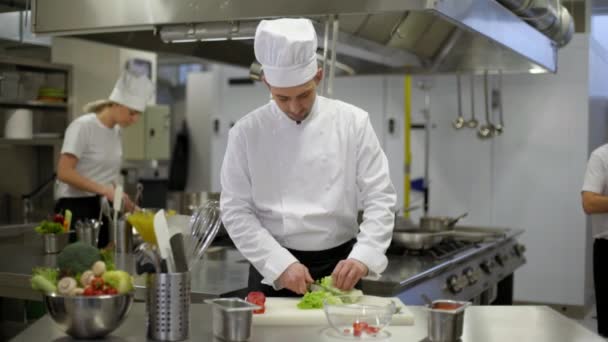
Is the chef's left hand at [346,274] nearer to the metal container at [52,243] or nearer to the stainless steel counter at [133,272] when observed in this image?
the stainless steel counter at [133,272]

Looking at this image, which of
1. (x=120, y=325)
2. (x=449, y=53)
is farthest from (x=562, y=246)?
(x=120, y=325)

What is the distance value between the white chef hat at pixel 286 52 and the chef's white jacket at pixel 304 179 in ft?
0.68

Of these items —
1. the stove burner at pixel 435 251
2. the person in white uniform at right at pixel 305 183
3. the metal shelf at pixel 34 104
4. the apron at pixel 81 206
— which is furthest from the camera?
the metal shelf at pixel 34 104

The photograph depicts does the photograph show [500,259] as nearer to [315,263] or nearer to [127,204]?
[127,204]

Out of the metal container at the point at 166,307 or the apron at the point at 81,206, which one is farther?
the apron at the point at 81,206

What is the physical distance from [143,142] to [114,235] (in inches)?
127

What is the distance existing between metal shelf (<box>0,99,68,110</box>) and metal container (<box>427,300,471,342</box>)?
14.7ft

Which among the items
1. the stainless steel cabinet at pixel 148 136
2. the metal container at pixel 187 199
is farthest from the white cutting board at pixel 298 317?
the stainless steel cabinet at pixel 148 136

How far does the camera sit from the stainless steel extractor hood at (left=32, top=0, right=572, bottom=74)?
2.80 m

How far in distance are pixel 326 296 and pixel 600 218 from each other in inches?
108

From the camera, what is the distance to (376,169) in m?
2.42

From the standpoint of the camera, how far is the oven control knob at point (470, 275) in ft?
12.2

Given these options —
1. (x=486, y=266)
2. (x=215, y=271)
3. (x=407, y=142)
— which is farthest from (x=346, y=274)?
(x=407, y=142)

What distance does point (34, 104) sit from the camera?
5.64 meters
